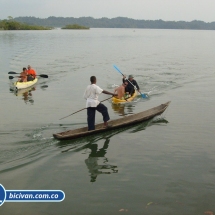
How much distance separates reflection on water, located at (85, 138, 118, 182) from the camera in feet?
29.1

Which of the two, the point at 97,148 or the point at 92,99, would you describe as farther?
the point at 92,99

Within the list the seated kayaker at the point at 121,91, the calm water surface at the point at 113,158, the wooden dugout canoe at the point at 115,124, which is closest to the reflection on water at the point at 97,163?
the calm water surface at the point at 113,158

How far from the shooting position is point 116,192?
309 inches

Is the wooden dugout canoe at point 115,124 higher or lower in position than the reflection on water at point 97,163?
higher

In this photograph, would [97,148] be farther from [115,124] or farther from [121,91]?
[121,91]

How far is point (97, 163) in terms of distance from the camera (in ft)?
Answer: 31.1

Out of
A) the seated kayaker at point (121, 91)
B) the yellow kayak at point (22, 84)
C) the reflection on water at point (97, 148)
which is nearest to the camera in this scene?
the reflection on water at point (97, 148)

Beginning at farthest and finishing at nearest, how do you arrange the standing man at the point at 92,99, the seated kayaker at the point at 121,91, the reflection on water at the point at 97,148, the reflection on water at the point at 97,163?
the seated kayaker at the point at 121,91, the standing man at the point at 92,99, the reflection on water at the point at 97,148, the reflection on water at the point at 97,163

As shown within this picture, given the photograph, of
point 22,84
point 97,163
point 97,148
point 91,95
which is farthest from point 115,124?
point 22,84

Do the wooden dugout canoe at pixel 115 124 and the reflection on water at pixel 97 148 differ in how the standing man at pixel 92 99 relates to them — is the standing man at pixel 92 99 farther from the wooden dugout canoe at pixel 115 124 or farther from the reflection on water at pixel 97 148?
the reflection on water at pixel 97 148

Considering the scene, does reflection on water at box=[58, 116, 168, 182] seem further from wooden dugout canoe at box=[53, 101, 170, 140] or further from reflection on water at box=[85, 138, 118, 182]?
wooden dugout canoe at box=[53, 101, 170, 140]

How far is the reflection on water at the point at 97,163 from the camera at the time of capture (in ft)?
29.1

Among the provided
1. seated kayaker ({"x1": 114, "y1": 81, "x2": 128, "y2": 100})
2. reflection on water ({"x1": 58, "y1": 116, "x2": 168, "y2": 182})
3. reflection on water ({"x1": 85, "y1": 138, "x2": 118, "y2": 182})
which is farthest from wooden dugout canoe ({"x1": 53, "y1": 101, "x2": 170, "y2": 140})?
seated kayaker ({"x1": 114, "y1": 81, "x2": 128, "y2": 100})

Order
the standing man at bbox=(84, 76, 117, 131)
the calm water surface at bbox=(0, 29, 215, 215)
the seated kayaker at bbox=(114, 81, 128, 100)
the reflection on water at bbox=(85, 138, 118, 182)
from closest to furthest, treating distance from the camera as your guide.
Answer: the calm water surface at bbox=(0, 29, 215, 215)
the reflection on water at bbox=(85, 138, 118, 182)
the standing man at bbox=(84, 76, 117, 131)
the seated kayaker at bbox=(114, 81, 128, 100)
